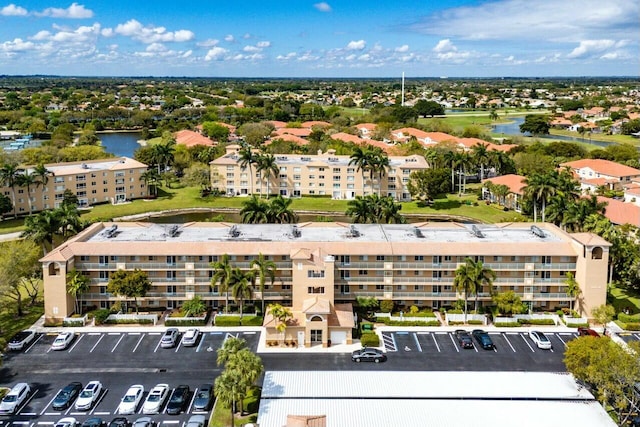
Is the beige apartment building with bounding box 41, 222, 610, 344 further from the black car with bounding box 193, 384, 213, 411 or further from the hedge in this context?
the black car with bounding box 193, 384, 213, 411

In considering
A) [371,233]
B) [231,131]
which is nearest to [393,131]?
[231,131]

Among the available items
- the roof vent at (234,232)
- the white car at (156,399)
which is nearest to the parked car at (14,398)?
the white car at (156,399)

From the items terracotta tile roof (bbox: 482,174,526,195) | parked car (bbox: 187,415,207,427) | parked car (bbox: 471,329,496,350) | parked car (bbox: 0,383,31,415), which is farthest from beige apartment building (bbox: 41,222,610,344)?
terracotta tile roof (bbox: 482,174,526,195)

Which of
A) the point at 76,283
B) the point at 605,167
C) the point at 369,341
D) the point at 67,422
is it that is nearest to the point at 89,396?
the point at 67,422

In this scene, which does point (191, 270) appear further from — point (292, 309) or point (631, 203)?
point (631, 203)

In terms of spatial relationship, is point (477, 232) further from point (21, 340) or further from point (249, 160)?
point (249, 160)

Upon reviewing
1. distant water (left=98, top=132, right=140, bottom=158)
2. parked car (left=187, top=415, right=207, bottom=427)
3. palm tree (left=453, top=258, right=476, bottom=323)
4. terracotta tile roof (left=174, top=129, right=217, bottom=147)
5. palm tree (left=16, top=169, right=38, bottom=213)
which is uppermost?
terracotta tile roof (left=174, top=129, right=217, bottom=147)
